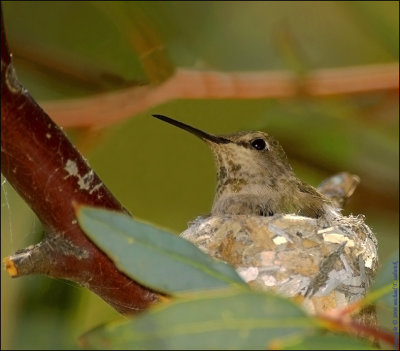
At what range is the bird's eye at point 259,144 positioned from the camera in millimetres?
3686

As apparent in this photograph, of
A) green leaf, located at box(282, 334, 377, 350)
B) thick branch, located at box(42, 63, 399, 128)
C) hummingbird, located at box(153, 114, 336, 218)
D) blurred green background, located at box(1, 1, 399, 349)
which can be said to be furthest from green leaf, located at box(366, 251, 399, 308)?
thick branch, located at box(42, 63, 399, 128)

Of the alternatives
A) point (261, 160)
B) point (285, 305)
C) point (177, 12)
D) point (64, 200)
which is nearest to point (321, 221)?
point (261, 160)

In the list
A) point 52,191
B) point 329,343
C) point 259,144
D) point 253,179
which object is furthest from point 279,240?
point 329,343

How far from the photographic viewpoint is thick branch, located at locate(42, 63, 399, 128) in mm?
3686

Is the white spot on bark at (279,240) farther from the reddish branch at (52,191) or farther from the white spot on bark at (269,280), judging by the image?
the reddish branch at (52,191)

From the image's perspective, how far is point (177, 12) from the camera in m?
4.51

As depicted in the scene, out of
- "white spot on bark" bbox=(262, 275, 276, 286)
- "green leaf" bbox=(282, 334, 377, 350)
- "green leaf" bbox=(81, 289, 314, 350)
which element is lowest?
"white spot on bark" bbox=(262, 275, 276, 286)

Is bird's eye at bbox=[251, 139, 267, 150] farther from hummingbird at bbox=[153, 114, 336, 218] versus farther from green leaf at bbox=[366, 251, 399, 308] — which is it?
green leaf at bbox=[366, 251, 399, 308]

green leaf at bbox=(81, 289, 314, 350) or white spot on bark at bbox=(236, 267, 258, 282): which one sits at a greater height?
green leaf at bbox=(81, 289, 314, 350)

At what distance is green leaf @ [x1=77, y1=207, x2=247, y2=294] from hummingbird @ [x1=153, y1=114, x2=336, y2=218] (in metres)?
1.85

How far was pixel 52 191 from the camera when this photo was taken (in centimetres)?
190

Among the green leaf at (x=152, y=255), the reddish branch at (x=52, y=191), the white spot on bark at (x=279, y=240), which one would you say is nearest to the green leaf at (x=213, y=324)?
the green leaf at (x=152, y=255)

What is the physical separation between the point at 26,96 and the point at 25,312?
1727 millimetres

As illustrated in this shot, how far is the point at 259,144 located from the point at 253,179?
170 millimetres
